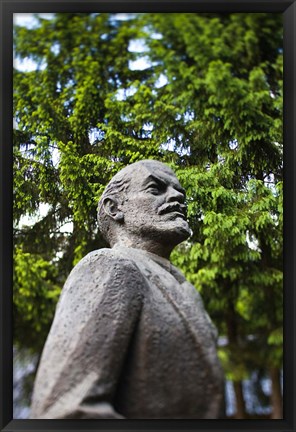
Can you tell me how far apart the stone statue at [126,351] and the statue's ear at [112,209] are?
431mm

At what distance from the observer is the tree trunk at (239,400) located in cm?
999

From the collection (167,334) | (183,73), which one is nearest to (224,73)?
(183,73)

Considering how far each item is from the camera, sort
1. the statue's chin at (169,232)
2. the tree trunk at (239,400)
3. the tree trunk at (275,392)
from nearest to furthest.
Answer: the statue's chin at (169,232)
the tree trunk at (275,392)
the tree trunk at (239,400)

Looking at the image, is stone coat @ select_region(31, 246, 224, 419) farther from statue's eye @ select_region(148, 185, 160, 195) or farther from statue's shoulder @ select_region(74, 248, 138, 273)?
statue's eye @ select_region(148, 185, 160, 195)

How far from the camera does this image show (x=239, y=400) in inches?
402

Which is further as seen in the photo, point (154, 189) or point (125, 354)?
point (154, 189)

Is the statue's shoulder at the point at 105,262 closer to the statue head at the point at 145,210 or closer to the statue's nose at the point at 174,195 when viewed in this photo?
the statue head at the point at 145,210

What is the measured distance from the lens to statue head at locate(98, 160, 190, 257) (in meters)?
4.34

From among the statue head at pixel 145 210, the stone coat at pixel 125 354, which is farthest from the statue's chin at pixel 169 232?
the stone coat at pixel 125 354

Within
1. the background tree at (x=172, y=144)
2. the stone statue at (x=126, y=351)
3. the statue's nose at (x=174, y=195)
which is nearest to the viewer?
the stone statue at (x=126, y=351)

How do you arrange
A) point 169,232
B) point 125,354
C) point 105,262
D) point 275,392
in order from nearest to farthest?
point 125,354, point 105,262, point 169,232, point 275,392

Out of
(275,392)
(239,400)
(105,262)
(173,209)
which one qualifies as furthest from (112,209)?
(239,400)

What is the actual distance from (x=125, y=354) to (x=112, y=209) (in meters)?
1.09
